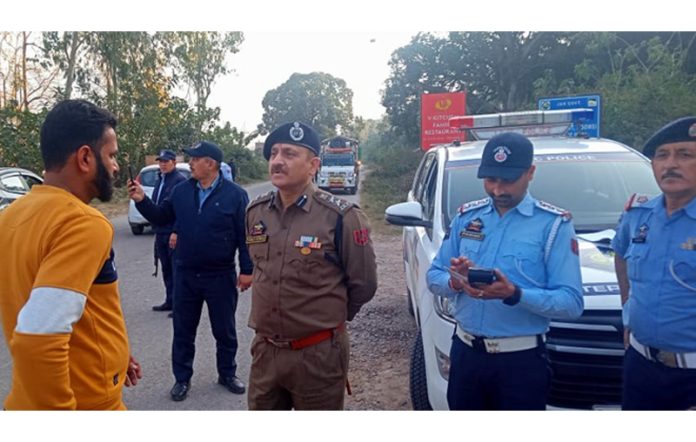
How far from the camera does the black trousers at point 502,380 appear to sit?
2.34 meters

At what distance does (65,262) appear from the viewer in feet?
5.59

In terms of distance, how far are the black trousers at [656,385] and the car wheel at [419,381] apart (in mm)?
1360

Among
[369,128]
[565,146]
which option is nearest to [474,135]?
[565,146]

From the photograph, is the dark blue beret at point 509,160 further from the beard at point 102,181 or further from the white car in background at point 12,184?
the white car in background at point 12,184

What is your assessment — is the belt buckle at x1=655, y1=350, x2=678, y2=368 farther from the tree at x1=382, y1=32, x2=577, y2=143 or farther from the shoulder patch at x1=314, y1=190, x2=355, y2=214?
the tree at x1=382, y1=32, x2=577, y2=143

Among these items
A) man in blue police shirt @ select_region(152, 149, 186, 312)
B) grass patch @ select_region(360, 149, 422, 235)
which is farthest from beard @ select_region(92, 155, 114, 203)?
grass patch @ select_region(360, 149, 422, 235)

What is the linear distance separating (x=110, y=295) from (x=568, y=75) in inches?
1053

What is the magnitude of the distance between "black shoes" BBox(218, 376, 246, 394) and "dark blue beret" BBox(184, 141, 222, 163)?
1.72 metres

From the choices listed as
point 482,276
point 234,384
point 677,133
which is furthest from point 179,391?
point 677,133

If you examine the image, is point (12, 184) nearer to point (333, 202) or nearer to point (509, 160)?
point (333, 202)

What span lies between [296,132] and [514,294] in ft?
4.23

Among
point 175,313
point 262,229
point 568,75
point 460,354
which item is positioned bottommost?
point 175,313

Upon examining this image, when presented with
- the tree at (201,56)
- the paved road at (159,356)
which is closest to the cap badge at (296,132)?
the paved road at (159,356)

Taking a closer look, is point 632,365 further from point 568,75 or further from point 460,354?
point 568,75
